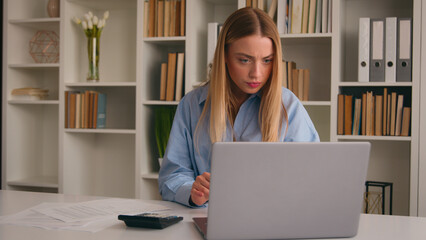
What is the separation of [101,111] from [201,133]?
1603 millimetres

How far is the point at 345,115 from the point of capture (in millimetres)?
2633

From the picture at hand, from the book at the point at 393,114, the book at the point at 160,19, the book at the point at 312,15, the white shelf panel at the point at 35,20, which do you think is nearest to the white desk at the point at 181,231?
the book at the point at 393,114

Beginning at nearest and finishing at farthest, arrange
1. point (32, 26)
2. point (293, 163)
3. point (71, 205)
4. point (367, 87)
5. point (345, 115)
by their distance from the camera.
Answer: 1. point (293, 163)
2. point (71, 205)
3. point (345, 115)
4. point (367, 87)
5. point (32, 26)

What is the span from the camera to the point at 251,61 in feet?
5.41

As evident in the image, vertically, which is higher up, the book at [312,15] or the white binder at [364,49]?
the book at [312,15]

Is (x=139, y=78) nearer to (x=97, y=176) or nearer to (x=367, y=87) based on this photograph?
(x=97, y=176)

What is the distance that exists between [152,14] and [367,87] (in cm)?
137

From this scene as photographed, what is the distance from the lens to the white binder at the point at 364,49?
2560mm

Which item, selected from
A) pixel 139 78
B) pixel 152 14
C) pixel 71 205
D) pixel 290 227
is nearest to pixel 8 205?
pixel 71 205

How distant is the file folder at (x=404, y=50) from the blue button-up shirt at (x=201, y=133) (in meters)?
1.04

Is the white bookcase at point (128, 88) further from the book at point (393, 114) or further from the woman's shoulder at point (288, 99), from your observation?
the woman's shoulder at point (288, 99)

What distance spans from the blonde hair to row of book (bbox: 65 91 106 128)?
1.58m

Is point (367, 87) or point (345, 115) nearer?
point (345, 115)

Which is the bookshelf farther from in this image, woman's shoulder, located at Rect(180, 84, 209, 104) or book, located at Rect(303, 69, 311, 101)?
woman's shoulder, located at Rect(180, 84, 209, 104)
